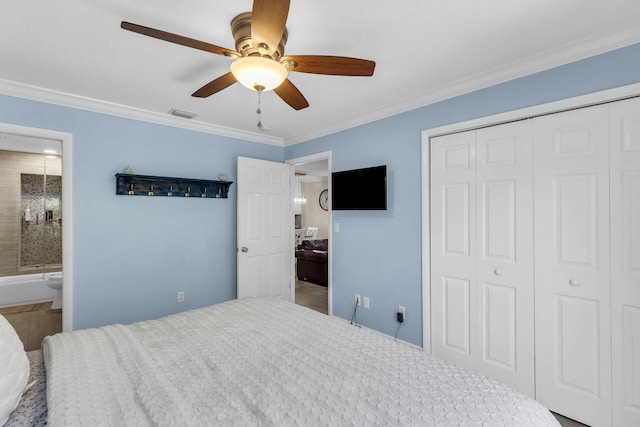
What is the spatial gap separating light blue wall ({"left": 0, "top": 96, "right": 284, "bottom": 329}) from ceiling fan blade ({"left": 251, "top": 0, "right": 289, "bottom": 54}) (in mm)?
2336

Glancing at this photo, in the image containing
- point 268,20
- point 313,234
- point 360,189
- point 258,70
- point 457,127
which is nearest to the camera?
point 268,20

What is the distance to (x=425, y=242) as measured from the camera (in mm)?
2793

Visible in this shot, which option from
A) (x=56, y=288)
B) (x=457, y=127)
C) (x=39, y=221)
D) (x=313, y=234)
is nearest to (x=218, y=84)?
(x=457, y=127)

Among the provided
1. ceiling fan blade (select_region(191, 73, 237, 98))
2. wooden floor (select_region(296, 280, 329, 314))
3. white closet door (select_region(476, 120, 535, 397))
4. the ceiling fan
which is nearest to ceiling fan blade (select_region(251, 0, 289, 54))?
the ceiling fan

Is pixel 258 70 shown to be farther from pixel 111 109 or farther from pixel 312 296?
pixel 312 296

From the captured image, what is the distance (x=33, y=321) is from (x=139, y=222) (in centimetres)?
219

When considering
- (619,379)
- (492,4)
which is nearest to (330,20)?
(492,4)

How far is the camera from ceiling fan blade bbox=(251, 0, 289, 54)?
4.05 ft

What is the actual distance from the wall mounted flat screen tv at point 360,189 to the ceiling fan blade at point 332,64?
150 centimetres

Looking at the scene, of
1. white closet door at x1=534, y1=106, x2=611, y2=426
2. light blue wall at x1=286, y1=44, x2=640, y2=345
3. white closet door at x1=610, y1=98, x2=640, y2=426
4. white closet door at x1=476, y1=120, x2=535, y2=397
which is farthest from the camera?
white closet door at x1=476, y1=120, x2=535, y2=397

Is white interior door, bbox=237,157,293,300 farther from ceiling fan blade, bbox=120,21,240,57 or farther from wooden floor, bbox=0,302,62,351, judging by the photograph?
ceiling fan blade, bbox=120,21,240,57

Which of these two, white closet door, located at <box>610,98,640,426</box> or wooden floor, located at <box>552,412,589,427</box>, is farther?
wooden floor, located at <box>552,412,589,427</box>

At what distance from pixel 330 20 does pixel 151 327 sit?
2.05m

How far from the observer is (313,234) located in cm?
940
